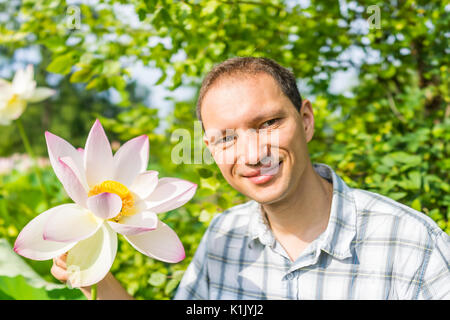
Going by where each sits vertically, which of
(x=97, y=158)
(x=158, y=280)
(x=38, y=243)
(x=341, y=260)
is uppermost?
(x=97, y=158)

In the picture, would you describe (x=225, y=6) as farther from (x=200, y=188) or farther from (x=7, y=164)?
(x=7, y=164)

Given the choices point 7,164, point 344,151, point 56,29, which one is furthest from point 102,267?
point 7,164

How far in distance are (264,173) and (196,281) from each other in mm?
450

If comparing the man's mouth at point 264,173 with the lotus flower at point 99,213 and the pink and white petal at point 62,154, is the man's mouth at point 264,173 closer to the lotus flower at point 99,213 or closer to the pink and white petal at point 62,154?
the lotus flower at point 99,213

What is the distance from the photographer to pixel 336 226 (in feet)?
3.39

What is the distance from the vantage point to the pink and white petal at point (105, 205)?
0.55 metres

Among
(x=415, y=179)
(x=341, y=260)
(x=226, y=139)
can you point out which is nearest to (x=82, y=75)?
(x=226, y=139)

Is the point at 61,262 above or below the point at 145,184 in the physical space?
below

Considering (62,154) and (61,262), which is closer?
(62,154)

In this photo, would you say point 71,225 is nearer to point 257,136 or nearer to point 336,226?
point 257,136

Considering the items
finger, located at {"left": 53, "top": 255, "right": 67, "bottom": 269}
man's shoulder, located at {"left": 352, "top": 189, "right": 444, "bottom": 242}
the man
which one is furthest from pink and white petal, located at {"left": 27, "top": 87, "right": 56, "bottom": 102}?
man's shoulder, located at {"left": 352, "top": 189, "right": 444, "bottom": 242}

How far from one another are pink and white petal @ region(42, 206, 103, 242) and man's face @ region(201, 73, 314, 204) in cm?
44

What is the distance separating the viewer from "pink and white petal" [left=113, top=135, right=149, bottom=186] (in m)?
0.66

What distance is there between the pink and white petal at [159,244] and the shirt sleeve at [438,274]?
1.95 ft
